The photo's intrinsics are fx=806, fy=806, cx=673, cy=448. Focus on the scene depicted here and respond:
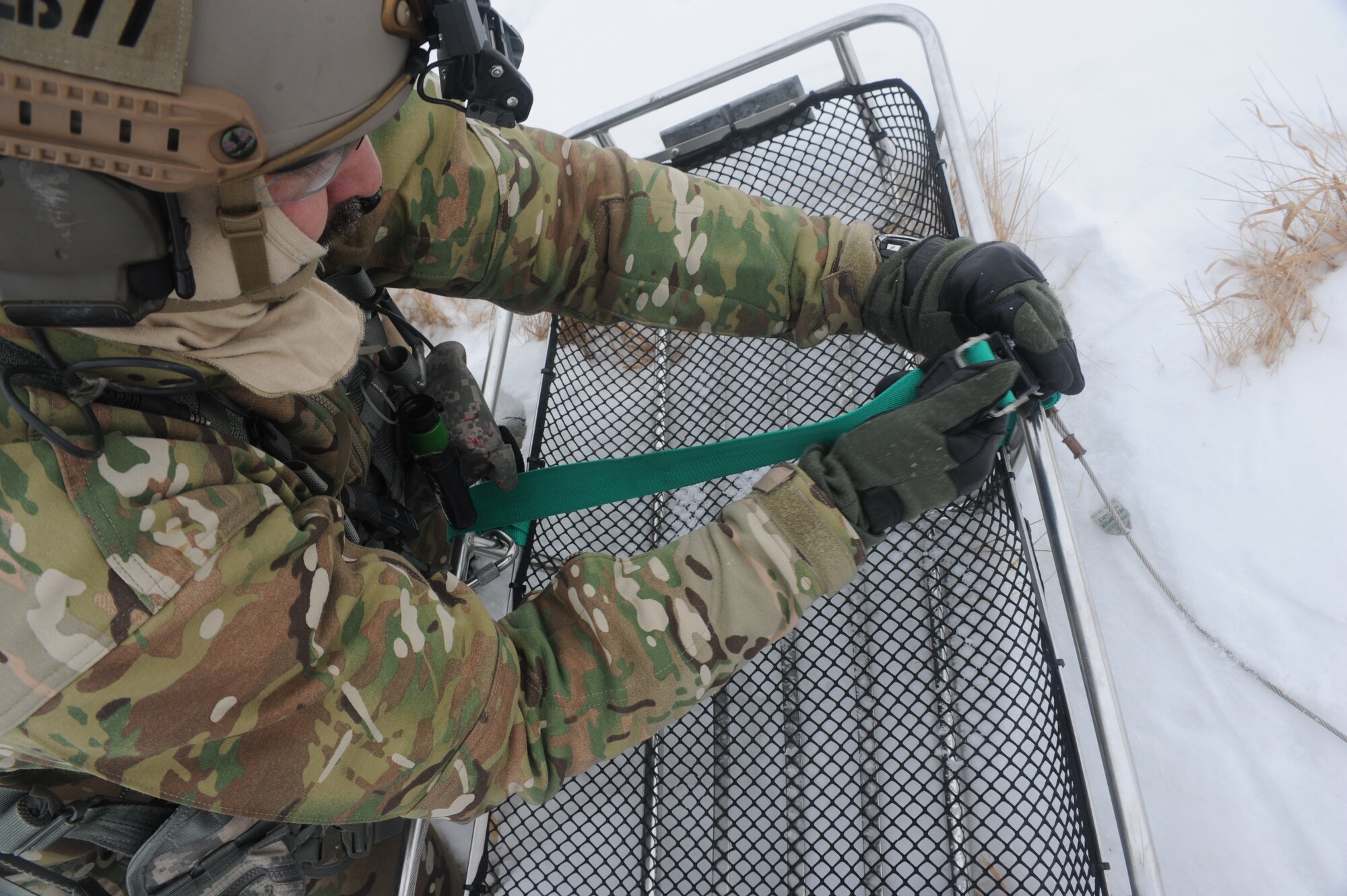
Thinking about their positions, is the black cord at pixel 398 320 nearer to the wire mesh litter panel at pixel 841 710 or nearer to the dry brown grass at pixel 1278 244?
the wire mesh litter panel at pixel 841 710

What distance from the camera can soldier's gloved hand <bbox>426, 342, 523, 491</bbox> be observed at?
4.33 ft

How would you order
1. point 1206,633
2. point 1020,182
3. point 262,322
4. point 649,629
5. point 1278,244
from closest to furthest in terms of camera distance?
point 262,322
point 649,629
point 1206,633
point 1278,244
point 1020,182

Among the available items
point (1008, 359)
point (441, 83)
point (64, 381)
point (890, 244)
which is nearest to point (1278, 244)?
point (890, 244)

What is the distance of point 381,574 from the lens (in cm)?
89

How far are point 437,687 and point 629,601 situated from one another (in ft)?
0.79

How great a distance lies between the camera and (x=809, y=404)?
1.56 meters

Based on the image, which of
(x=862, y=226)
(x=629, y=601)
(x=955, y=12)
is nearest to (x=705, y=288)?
(x=862, y=226)

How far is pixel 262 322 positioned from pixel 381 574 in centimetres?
29

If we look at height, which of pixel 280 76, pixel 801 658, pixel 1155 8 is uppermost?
pixel 1155 8

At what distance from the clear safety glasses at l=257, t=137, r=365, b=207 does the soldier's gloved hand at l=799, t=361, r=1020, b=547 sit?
2.13 ft

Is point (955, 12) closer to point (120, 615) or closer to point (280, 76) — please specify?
point (280, 76)

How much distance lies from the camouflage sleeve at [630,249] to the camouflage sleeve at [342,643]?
41 centimetres

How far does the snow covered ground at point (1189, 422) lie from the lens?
1.42 m

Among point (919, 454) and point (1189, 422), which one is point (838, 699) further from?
point (1189, 422)
